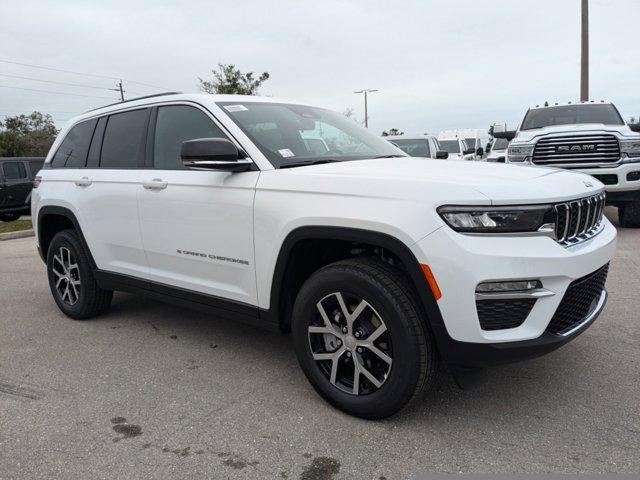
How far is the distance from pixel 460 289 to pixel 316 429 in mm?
1052

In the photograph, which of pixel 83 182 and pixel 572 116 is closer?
pixel 83 182

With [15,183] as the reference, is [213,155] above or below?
above

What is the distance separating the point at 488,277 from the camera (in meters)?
2.31

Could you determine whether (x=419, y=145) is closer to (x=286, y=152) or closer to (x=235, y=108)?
(x=235, y=108)

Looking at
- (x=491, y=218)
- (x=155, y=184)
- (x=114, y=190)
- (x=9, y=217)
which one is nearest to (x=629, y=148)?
(x=491, y=218)

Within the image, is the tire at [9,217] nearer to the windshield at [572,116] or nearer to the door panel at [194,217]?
the door panel at [194,217]

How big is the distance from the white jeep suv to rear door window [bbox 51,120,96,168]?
1.31 feet

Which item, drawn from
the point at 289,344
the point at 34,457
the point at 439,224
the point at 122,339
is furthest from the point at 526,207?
the point at 122,339

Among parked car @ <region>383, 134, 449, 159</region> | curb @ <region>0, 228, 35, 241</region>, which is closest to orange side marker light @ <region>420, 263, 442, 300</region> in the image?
parked car @ <region>383, 134, 449, 159</region>

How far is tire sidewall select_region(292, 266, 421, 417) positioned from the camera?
2520 mm

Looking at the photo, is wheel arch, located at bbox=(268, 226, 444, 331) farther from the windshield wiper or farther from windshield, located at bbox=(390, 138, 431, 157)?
windshield, located at bbox=(390, 138, 431, 157)

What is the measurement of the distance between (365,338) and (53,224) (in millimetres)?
3617

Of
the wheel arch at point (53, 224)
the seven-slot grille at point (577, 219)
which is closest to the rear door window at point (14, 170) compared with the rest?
the wheel arch at point (53, 224)

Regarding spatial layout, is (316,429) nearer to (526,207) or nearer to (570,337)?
(570,337)
